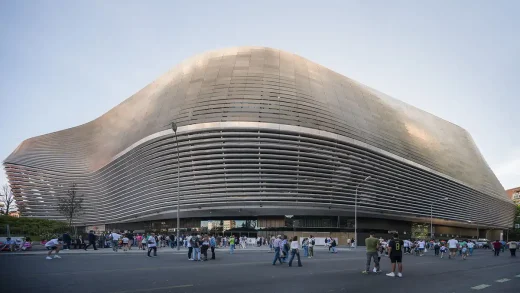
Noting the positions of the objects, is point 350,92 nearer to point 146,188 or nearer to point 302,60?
point 302,60

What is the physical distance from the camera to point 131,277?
623 inches

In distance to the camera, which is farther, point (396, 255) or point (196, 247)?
point (196, 247)

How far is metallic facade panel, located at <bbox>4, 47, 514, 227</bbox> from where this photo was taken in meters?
61.2

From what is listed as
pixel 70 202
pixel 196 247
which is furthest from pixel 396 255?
pixel 70 202

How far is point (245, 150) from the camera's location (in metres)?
60.9

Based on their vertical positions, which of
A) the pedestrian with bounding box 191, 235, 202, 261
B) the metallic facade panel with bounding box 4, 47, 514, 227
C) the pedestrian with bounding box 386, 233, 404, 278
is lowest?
the pedestrian with bounding box 191, 235, 202, 261

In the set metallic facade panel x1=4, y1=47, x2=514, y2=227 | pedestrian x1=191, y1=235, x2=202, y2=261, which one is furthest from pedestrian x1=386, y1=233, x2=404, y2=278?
metallic facade panel x1=4, y1=47, x2=514, y2=227

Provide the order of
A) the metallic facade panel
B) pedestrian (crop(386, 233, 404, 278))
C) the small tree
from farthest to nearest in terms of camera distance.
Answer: the small tree
the metallic facade panel
pedestrian (crop(386, 233, 404, 278))

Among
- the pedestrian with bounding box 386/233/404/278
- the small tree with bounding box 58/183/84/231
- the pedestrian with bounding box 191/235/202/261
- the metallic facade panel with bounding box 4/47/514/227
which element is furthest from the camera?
the small tree with bounding box 58/183/84/231

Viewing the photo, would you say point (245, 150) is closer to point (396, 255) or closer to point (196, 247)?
point (196, 247)

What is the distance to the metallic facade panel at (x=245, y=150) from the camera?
6116 centimetres

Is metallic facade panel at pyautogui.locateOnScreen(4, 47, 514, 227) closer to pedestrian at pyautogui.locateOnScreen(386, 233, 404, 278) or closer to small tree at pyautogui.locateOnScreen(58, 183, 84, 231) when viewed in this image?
small tree at pyautogui.locateOnScreen(58, 183, 84, 231)

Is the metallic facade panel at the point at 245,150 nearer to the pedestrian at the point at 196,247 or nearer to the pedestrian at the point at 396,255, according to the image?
the pedestrian at the point at 196,247

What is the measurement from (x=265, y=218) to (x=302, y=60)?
27966 millimetres
